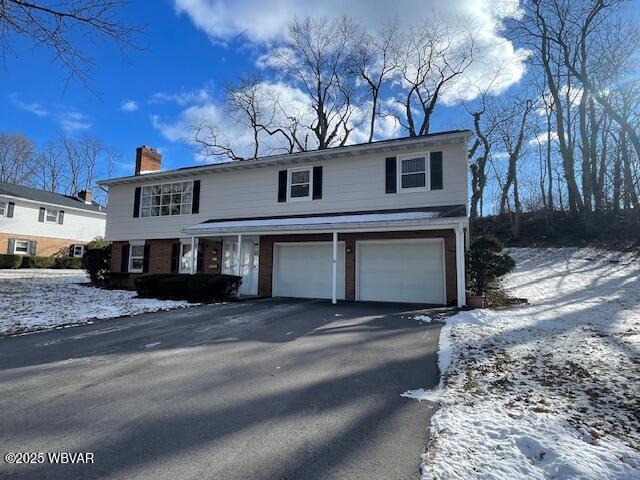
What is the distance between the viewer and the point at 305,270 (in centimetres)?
1453

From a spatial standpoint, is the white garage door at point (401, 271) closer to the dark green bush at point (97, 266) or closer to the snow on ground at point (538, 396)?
the snow on ground at point (538, 396)

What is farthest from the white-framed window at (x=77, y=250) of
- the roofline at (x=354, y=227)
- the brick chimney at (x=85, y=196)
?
the roofline at (x=354, y=227)

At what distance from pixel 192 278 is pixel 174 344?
20.1 ft

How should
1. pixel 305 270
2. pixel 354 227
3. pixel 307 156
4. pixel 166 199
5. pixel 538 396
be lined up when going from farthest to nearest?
pixel 166 199, pixel 307 156, pixel 305 270, pixel 354 227, pixel 538 396

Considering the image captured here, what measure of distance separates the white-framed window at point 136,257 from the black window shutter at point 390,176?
38.8 feet

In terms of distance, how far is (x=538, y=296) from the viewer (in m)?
12.1

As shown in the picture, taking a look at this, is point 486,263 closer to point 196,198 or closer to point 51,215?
point 196,198

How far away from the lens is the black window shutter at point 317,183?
1462 cm

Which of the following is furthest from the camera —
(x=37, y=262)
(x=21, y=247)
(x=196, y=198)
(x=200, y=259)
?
(x=21, y=247)

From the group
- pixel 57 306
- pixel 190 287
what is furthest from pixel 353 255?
pixel 57 306

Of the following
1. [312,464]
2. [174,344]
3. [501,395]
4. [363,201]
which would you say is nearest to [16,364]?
[174,344]

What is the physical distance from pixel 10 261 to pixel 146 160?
47.8ft

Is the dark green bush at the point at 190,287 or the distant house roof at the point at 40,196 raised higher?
the distant house roof at the point at 40,196

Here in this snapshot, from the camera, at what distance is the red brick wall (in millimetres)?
12125
